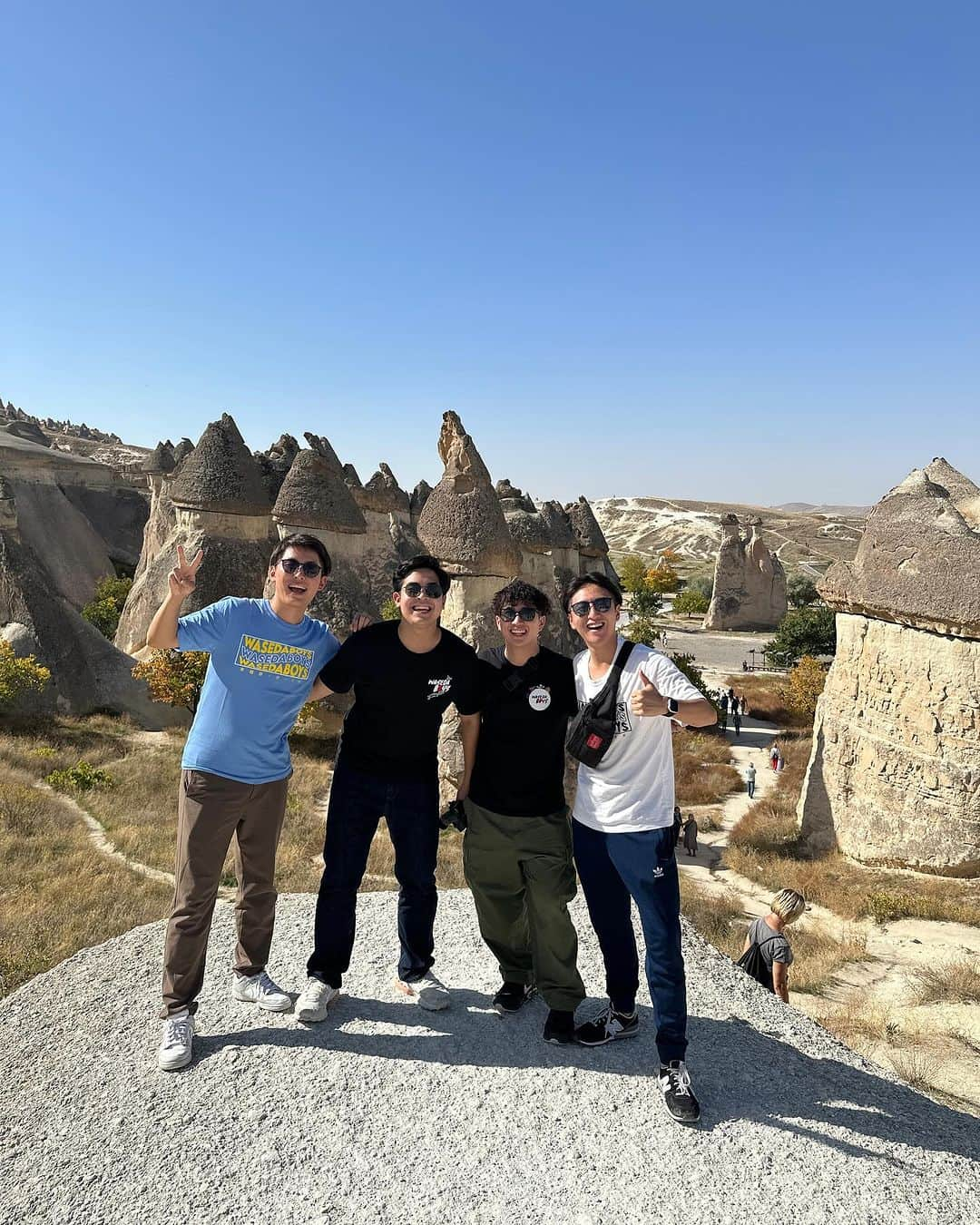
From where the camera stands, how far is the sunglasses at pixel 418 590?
9.89ft

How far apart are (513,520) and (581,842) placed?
12.4m

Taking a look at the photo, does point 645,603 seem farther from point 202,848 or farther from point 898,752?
point 202,848

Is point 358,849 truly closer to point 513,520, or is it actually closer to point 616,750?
point 616,750

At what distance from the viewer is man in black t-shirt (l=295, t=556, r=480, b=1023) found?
3.05 metres

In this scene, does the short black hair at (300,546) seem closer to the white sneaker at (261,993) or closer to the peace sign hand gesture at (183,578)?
the peace sign hand gesture at (183,578)

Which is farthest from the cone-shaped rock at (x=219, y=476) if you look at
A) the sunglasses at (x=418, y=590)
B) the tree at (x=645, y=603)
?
the tree at (x=645, y=603)

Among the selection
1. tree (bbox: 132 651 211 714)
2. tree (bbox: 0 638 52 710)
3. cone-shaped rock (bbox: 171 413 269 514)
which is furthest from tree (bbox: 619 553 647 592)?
tree (bbox: 0 638 52 710)

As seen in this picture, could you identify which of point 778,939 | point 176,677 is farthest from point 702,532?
point 778,939

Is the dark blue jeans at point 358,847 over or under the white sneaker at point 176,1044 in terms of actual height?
over

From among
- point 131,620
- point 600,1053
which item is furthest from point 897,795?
point 131,620

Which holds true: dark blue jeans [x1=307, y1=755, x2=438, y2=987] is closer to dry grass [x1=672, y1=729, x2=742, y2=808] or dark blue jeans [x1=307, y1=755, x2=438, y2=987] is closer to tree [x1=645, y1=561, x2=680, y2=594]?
dry grass [x1=672, y1=729, x2=742, y2=808]

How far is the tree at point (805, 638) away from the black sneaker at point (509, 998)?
21814 mm

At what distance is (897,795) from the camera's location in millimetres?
7809

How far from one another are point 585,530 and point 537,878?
16.1 metres
